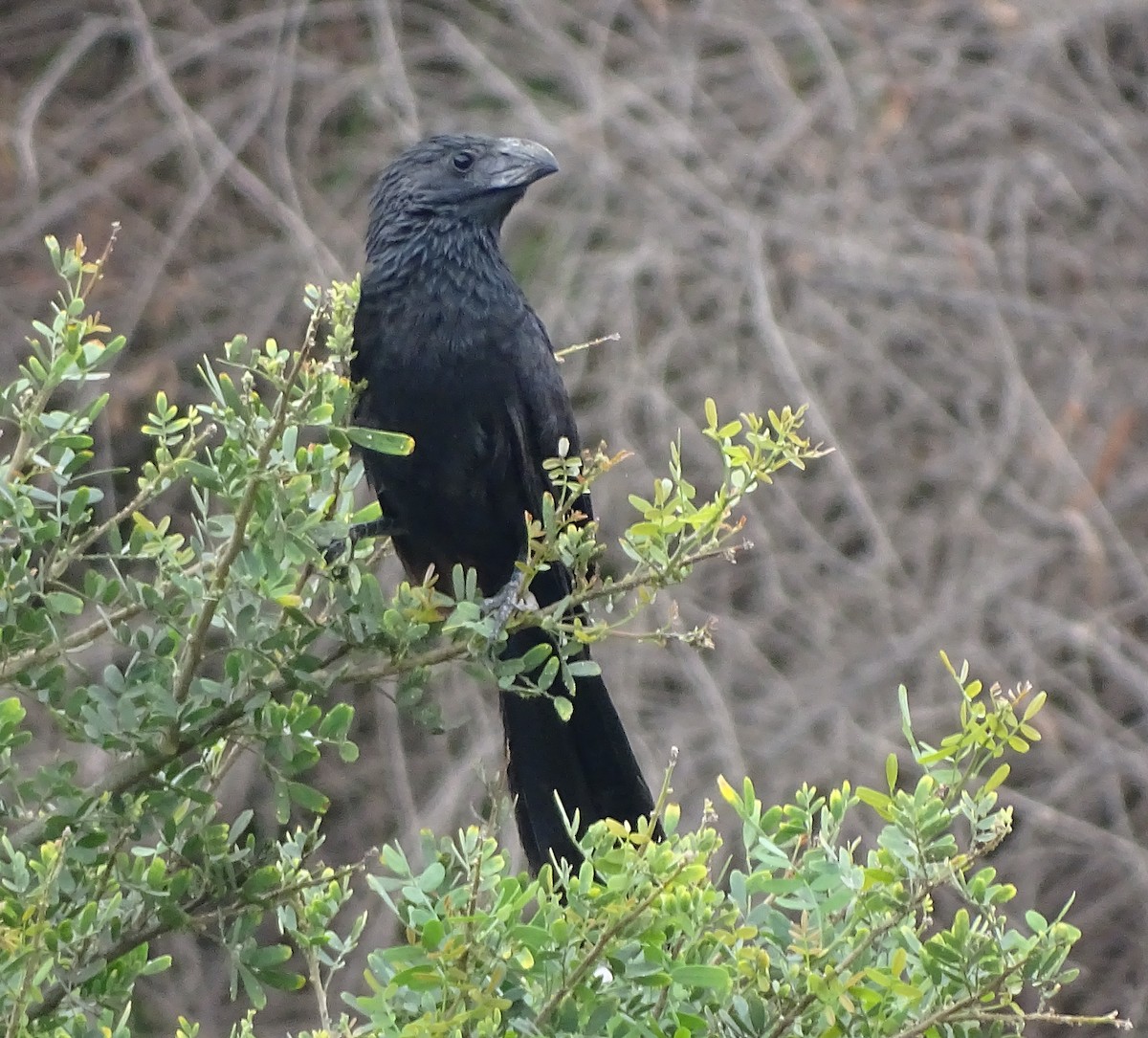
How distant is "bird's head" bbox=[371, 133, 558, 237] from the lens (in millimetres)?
2619

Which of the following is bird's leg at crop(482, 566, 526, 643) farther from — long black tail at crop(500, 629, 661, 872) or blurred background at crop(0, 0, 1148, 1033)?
blurred background at crop(0, 0, 1148, 1033)

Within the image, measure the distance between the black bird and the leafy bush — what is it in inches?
24.7

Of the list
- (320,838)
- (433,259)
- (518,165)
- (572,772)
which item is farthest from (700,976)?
(518,165)

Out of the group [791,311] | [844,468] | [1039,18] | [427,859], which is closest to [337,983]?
[844,468]

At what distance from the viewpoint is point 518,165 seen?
104 inches

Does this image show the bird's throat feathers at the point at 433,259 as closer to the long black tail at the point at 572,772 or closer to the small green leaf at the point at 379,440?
the long black tail at the point at 572,772

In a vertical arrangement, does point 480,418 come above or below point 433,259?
below

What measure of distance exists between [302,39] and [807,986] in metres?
3.41

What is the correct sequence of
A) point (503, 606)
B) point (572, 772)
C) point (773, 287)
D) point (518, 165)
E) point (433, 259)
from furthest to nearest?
point (773, 287)
point (518, 165)
point (433, 259)
point (572, 772)
point (503, 606)

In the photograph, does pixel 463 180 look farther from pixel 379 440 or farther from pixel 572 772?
pixel 379 440

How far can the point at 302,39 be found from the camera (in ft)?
13.7

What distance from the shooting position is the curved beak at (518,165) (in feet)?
8.58

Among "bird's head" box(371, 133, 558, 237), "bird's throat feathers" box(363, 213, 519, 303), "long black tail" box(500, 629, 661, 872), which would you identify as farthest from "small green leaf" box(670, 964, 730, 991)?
"bird's head" box(371, 133, 558, 237)

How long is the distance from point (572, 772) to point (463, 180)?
1.01 m
